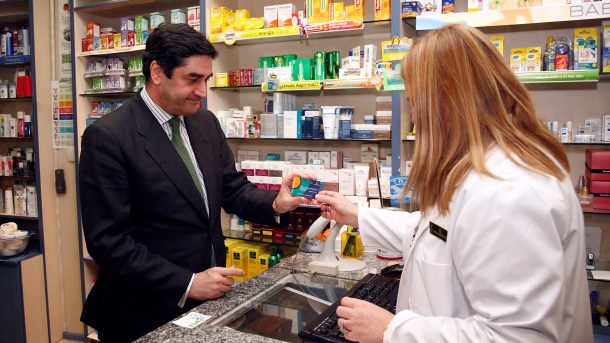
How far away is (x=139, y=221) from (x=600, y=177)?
255 centimetres

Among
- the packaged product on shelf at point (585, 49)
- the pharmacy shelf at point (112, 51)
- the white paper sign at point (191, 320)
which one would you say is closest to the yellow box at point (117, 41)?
the pharmacy shelf at point (112, 51)

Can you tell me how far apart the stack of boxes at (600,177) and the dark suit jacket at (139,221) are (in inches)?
85.9

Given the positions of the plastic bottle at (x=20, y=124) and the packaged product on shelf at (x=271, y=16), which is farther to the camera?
the plastic bottle at (x=20, y=124)

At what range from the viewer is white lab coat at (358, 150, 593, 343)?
946mm

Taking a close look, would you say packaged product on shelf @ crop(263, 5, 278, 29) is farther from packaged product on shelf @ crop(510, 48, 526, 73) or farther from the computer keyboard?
the computer keyboard

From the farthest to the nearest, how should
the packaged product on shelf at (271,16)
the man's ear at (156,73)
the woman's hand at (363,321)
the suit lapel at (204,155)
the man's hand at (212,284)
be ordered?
the packaged product on shelf at (271,16) → the suit lapel at (204,155) → the man's ear at (156,73) → the man's hand at (212,284) → the woman's hand at (363,321)

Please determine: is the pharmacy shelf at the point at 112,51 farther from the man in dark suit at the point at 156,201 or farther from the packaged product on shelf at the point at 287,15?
the man in dark suit at the point at 156,201

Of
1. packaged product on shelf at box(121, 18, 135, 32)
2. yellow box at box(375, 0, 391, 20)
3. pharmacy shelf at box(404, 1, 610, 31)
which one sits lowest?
pharmacy shelf at box(404, 1, 610, 31)

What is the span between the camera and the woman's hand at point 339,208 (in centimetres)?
199

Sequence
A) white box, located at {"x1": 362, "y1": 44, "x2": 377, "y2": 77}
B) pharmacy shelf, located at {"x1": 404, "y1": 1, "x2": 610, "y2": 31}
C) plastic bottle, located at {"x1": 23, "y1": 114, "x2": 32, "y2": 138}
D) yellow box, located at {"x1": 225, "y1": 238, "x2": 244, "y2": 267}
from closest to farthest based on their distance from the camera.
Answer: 1. pharmacy shelf, located at {"x1": 404, "y1": 1, "x2": 610, "y2": 31}
2. white box, located at {"x1": 362, "y1": 44, "x2": 377, "y2": 77}
3. yellow box, located at {"x1": 225, "y1": 238, "x2": 244, "y2": 267}
4. plastic bottle, located at {"x1": 23, "y1": 114, "x2": 32, "y2": 138}

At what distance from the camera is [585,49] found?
2729mm

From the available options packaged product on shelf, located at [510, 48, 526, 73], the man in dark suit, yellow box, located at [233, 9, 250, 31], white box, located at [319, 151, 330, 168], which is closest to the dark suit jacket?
the man in dark suit

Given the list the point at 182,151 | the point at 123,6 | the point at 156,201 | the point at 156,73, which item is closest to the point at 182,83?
the point at 156,73

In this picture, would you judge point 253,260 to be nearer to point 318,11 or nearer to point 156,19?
point 318,11
